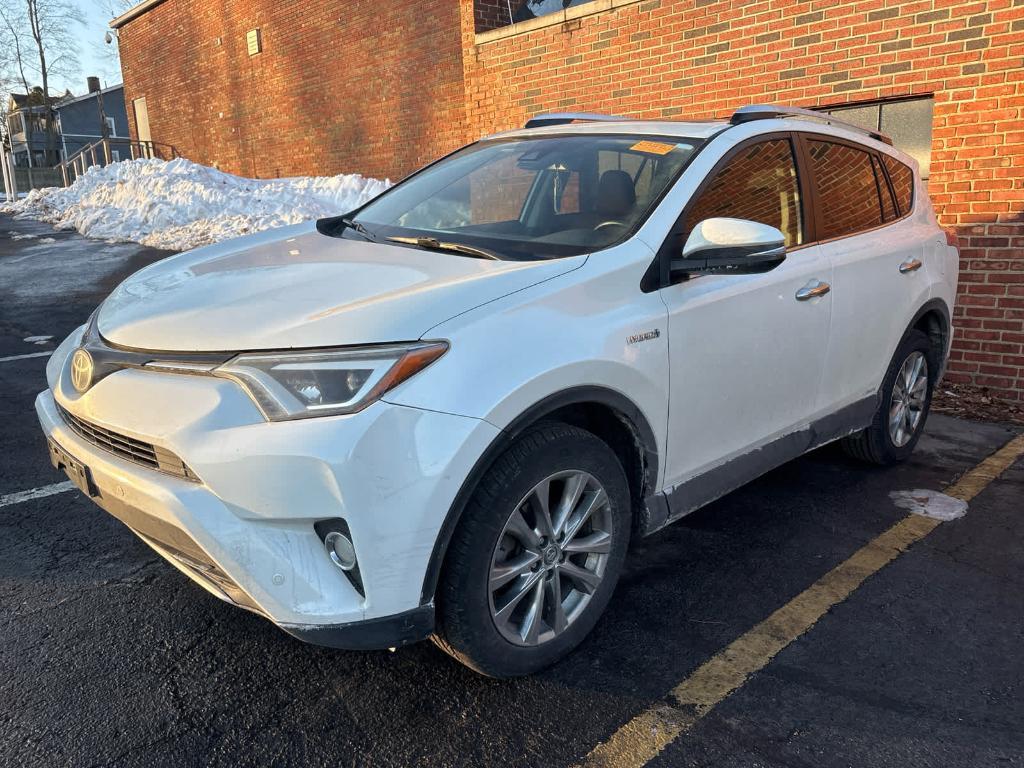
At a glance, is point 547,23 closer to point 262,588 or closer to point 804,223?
point 804,223

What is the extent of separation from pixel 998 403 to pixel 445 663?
5.00 metres

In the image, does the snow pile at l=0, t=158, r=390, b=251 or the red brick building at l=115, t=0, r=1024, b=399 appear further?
the snow pile at l=0, t=158, r=390, b=251

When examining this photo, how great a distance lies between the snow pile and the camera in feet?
45.8

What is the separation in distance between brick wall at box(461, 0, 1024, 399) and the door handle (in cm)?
309

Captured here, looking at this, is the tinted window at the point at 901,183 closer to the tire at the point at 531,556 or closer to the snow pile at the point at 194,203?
the tire at the point at 531,556

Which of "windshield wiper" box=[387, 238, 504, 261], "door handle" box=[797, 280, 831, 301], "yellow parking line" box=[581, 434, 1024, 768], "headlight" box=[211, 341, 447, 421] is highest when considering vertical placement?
"windshield wiper" box=[387, 238, 504, 261]

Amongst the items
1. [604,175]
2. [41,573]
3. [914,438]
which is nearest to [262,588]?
[41,573]

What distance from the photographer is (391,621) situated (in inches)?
86.2

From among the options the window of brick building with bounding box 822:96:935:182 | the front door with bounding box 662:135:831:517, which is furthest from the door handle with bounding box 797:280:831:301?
the window of brick building with bounding box 822:96:935:182

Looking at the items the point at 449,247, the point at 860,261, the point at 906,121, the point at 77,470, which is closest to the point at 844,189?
the point at 860,261

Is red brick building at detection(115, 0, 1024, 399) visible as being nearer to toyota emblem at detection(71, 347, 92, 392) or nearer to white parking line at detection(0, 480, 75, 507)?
toyota emblem at detection(71, 347, 92, 392)

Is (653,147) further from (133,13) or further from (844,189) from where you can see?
(133,13)

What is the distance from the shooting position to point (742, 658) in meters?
Answer: 2.77

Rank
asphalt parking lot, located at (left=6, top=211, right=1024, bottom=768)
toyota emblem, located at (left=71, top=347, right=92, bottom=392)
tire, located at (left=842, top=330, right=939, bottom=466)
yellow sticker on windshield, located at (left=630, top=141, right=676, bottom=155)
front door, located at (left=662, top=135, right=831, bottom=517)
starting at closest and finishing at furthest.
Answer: asphalt parking lot, located at (left=6, top=211, right=1024, bottom=768)
toyota emblem, located at (left=71, top=347, right=92, bottom=392)
front door, located at (left=662, top=135, right=831, bottom=517)
yellow sticker on windshield, located at (left=630, top=141, right=676, bottom=155)
tire, located at (left=842, top=330, right=939, bottom=466)
